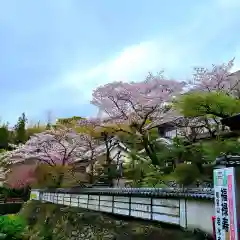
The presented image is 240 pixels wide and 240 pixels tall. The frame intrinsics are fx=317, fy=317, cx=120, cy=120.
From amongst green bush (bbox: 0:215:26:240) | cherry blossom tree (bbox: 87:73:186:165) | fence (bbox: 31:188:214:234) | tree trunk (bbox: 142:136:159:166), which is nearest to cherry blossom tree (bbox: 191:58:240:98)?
cherry blossom tree (bbox: 87:73:186:165)

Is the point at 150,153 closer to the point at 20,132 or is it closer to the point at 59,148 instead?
the point at 59,148

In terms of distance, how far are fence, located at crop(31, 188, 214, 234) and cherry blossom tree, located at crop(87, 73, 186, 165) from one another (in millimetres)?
2891

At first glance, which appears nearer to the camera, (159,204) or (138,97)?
(159,204)

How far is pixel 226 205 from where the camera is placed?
407 cm

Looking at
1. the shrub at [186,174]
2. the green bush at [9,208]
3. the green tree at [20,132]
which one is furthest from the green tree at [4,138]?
the shrub at [186,174]

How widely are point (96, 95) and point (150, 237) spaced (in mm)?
7319

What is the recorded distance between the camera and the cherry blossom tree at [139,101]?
12.4 m

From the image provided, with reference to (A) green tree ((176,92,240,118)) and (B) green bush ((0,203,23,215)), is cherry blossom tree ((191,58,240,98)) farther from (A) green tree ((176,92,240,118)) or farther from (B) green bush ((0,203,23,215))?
(B) green bush ((0,203,23,215))

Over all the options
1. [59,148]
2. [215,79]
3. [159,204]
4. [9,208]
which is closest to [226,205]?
[159,204]

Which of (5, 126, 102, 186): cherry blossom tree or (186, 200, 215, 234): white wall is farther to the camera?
(5, 126, 102, 186): cherry blossom tree

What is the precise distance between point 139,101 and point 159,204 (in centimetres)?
557

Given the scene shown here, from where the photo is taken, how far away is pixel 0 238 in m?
14.9

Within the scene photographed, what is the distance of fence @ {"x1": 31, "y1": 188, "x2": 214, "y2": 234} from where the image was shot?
588 cm

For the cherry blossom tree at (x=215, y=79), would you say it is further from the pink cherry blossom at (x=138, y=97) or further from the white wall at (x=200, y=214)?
the white wall at (x=200, y=214)
